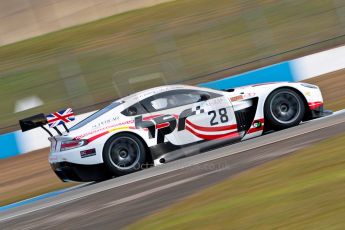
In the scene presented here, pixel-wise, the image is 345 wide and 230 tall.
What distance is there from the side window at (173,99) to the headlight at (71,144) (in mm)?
1104

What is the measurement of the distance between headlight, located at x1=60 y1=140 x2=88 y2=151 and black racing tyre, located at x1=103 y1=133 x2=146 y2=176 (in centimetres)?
38

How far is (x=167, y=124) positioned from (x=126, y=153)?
2.44 feet

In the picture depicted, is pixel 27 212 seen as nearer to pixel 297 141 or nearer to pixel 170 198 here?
pixel 170 198

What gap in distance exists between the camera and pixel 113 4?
1080 inches

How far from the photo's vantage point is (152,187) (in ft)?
32.2

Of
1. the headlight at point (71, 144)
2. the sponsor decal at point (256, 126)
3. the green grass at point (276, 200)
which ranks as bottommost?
the green grass at point (276, 200)

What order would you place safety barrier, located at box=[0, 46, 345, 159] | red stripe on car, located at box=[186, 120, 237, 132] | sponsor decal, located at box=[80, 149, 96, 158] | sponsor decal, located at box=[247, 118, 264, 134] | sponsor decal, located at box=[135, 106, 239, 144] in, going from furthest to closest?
safety barrier, located at box=[0, 46, 345, 159] → sponsor decal, located at box=[247, 118, 264, 134] → red stripe on car, located at box=[186, 120, 237, 132] → sponsor decal, located at box=[135, 106, 239, 144] → sponsor decal, located at box=[80, 149, 96, 158]

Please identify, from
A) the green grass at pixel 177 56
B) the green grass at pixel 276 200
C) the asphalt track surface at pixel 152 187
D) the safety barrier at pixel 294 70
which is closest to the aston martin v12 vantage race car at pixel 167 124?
the asphalt track surface at pixel 152 187

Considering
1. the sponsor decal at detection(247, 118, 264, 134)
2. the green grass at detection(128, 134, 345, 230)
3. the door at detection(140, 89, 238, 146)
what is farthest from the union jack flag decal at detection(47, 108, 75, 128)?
the green grass at detection(128, 134, 345, 230)

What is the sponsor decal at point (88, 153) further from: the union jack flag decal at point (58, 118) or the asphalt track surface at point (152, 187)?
the union jack flag decal at point (58, 118)

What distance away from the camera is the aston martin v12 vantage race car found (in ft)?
38.1

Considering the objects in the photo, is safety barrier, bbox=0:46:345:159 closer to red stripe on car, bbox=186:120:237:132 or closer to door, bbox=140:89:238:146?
door, bbox=140:89:238:146

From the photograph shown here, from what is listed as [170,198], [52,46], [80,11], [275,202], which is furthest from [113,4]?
[275,202]

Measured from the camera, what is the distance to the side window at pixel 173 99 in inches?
471
